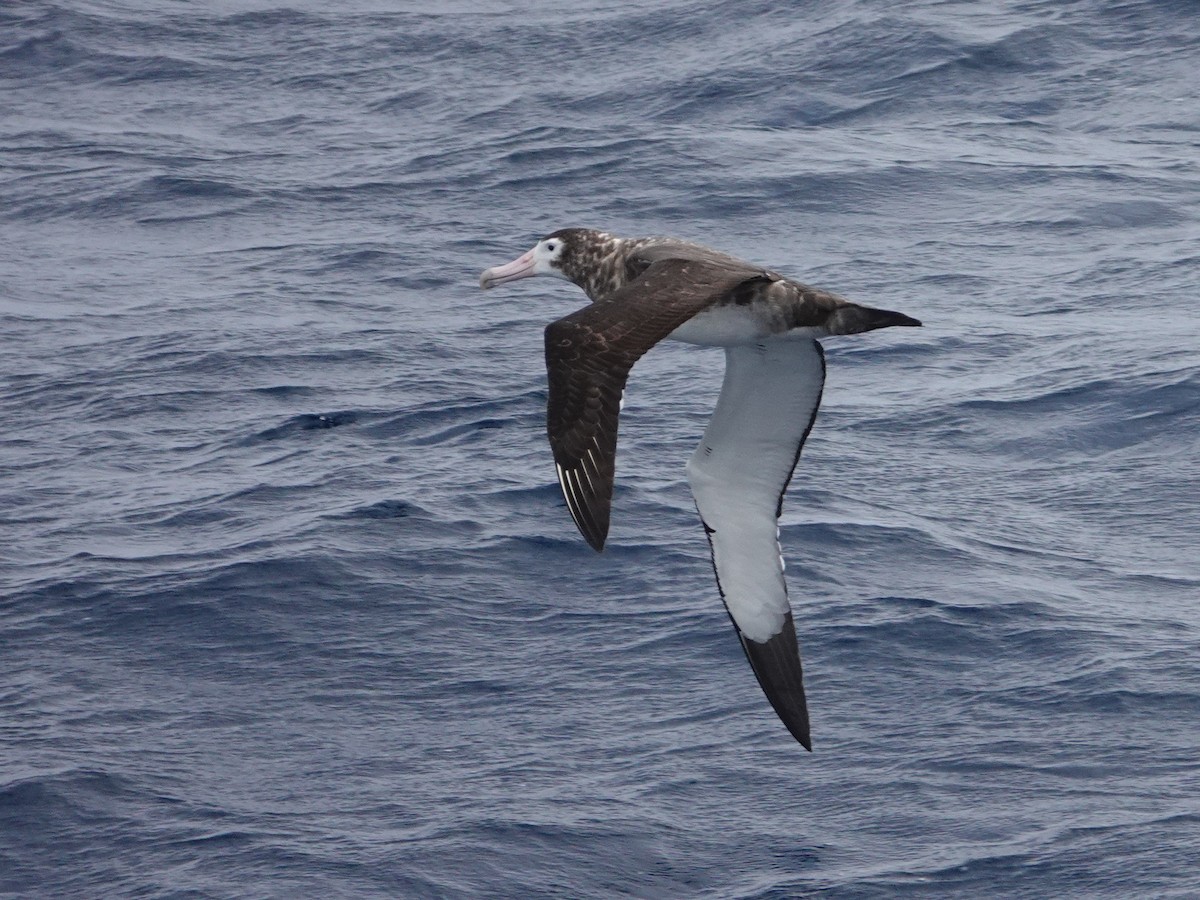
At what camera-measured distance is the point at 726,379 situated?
39.7ft

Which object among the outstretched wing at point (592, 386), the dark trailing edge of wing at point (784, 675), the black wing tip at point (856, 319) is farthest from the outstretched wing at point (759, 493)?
the outstretched wing at point (592, 386)

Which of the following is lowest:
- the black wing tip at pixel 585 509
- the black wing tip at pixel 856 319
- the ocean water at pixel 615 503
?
the ocean water at pixel 615 503

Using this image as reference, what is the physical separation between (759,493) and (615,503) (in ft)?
9.09

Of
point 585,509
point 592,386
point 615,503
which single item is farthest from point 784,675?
point 592,386

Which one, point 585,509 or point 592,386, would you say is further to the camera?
point 592,386

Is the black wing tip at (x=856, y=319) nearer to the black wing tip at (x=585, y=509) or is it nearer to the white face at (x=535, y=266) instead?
the white face at (x=535, y=266)

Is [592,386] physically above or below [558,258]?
above

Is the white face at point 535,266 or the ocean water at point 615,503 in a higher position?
the white face at point 535,266

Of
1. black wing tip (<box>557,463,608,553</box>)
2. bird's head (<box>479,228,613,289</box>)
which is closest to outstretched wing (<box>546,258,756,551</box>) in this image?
black wing tip (<box>557,463,608,553</box>)

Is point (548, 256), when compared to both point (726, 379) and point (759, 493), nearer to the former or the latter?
point (726, 379)

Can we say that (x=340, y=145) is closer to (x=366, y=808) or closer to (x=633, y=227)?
(x=633, y=227)

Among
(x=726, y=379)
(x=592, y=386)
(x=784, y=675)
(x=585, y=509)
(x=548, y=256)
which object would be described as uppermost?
(x=592, y=386)

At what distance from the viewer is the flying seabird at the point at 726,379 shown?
9375mm

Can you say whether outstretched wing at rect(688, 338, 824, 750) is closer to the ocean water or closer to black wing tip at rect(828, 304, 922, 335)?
the ocean water
